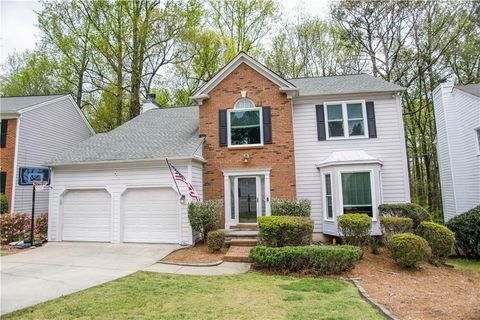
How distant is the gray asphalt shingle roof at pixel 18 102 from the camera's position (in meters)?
14.6

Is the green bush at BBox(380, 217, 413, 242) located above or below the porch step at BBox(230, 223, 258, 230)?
above

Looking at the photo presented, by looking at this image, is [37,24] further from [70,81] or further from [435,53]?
[435,53]

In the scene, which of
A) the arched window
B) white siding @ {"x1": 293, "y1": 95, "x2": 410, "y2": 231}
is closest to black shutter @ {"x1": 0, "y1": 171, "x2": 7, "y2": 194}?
the arched window

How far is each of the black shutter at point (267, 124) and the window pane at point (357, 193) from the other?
3.36m

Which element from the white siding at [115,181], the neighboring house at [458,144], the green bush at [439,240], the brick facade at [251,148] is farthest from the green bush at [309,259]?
the neighboring house at [458,144]

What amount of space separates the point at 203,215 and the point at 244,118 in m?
4.45

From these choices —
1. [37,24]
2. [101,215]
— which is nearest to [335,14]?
[101,215]

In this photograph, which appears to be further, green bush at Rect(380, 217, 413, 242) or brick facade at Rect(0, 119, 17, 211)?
brick facade at Rect(0, 119, 17, 211)

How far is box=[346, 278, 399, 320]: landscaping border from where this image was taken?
475cm

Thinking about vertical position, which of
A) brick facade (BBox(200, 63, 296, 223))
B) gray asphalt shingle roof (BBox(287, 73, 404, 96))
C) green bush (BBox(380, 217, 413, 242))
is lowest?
green bush (BBox(380, 217, 413, 242))

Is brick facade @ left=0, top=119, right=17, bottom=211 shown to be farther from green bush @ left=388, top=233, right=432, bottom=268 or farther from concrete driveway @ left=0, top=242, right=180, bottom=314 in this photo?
green bush @ left=388, top=233, right=432, bottom=268

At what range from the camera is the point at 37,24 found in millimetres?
20719

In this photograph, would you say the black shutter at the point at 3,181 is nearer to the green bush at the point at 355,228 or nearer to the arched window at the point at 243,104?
the arched window at the point at 243,104

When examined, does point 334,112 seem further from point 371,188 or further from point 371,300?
point 371,300
